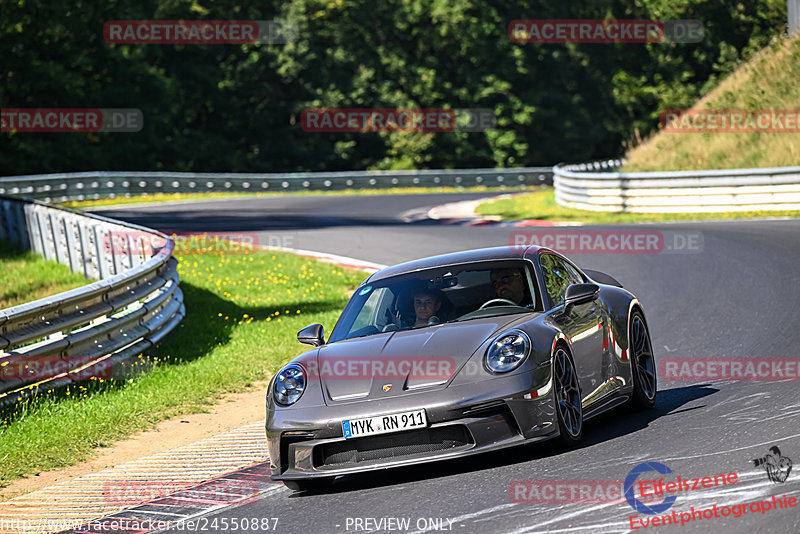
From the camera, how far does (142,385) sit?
10914mm

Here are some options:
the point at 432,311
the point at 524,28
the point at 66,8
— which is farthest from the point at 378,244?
the point at 524,28

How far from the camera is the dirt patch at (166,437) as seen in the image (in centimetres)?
810

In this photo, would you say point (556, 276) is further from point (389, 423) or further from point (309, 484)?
point (309, 484)

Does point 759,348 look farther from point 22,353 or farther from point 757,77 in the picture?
point 757,77

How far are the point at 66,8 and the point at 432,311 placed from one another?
5089 cm

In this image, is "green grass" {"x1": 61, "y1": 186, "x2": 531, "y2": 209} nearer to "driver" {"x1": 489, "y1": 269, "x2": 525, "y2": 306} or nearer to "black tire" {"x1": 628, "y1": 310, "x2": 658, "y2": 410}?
"black tire" {"x1": 628, "y1": 310, "x2": 658, "y2": 410}

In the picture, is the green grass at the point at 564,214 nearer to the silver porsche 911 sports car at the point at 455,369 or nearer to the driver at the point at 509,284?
the silver porsche 911 sports car at the point at 455,369

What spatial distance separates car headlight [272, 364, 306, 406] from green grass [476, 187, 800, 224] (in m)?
18.0

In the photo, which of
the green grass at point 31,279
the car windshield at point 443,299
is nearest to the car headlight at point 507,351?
the car windshield at point 443,299

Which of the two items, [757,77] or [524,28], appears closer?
[757,77]

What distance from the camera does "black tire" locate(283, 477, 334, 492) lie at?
703 centimetres

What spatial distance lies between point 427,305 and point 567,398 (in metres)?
1.23

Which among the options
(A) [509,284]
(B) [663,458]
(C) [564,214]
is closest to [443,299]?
(A) [509,284]

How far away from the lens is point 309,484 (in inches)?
280
